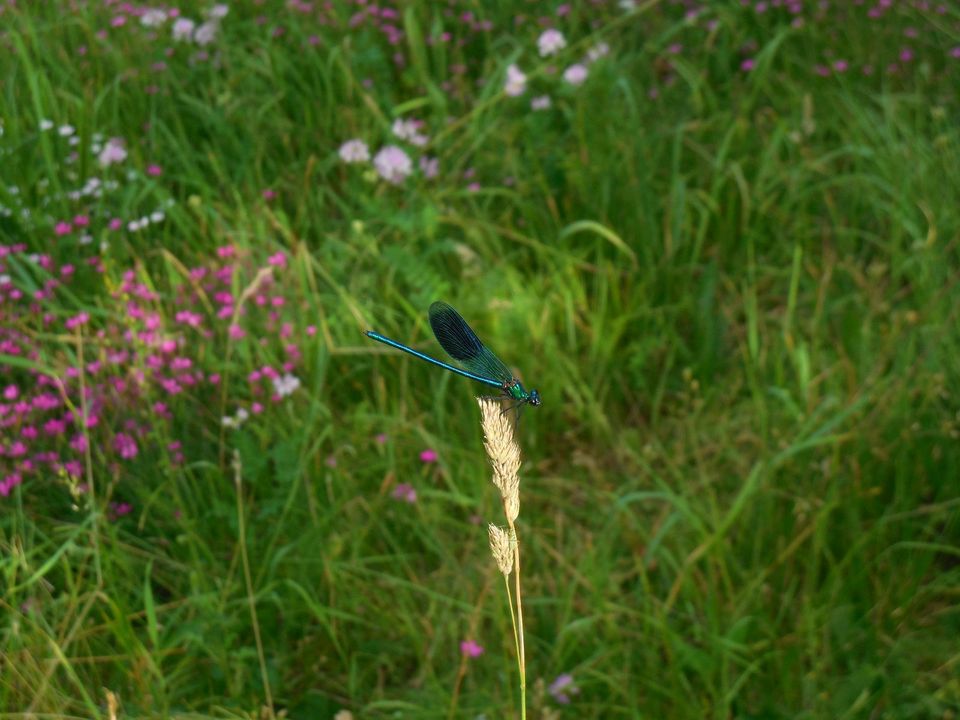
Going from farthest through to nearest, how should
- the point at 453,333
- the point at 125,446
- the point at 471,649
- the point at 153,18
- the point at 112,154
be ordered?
1. the point at 153,18
2. the point at 112,154
3. the point at 125,446
4. the point at 471,649
5. the point at 453,333

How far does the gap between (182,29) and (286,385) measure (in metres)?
1.64

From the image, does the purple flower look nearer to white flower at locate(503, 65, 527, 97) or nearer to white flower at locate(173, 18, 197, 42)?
white flower at locate(503, 65, 527, 97)

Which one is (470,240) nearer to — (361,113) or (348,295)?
(348,295)

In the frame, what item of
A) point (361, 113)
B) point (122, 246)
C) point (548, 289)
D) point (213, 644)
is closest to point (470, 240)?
point (548, 289)

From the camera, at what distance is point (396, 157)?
9.48 feet

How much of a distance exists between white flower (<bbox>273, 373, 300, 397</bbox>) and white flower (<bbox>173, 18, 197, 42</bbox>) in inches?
63.2

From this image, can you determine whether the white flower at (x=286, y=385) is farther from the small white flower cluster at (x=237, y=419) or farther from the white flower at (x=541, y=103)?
the white flower at (x=541, y=103)

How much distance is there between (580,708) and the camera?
6.05ft

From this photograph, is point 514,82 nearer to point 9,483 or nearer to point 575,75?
point 575,75

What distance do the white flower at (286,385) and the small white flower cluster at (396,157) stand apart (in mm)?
794

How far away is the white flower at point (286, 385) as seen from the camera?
7.36ft

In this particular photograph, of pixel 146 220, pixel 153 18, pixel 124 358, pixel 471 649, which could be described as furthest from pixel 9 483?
pixel 153 18

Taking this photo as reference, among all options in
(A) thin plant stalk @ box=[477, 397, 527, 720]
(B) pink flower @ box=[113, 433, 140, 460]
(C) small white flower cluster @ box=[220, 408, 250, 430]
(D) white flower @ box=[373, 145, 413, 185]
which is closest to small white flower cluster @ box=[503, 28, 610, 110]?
(D) white flower @ box=[373, 145, 413, 185]

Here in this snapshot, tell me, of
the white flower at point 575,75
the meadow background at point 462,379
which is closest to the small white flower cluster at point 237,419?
the meadow background at point 462,379
